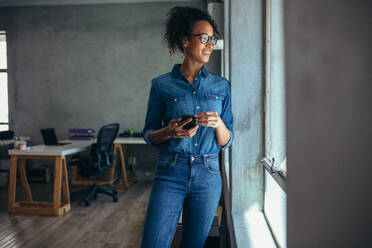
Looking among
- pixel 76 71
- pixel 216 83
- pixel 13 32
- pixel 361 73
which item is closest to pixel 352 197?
pixel 361 73

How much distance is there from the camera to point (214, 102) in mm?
1210

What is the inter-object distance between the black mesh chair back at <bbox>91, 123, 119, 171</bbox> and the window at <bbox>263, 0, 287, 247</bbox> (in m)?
2.67

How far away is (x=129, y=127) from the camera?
5297 millimetres

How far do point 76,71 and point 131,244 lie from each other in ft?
13.2

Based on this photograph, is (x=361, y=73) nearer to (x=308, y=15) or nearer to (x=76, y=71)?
(x=308, y=15)

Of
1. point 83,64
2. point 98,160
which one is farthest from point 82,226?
point 83,64

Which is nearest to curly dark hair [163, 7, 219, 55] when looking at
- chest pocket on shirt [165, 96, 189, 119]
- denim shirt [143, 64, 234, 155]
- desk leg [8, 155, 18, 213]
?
denim shirt [143, 64, 234, 155]

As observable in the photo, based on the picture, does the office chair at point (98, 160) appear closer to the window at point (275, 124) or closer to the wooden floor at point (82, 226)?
the wooden floor at point (82, 226)

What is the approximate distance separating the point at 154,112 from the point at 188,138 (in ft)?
0.70

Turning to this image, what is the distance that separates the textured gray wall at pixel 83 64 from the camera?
17.3 ft

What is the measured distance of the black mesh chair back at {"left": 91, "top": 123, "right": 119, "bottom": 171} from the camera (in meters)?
3.72

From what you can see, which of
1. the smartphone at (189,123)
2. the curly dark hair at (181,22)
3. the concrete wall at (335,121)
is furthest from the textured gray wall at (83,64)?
the concrete wall at (335,121)

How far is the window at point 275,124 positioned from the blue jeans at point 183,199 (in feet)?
1.00

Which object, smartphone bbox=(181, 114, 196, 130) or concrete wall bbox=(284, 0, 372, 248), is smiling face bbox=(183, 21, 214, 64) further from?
concrete wall bbox=(284, 0, 372, 248)
